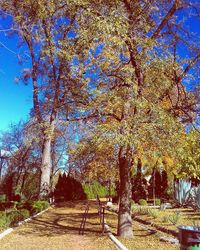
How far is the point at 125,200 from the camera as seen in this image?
13078mm

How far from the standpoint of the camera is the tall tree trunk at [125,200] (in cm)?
1270

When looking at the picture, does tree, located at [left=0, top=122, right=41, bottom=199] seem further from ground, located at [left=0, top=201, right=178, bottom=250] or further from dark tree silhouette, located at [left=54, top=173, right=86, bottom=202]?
ground, located at [left=0, top=201, right=178, bottom=250]

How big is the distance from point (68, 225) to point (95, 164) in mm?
13414

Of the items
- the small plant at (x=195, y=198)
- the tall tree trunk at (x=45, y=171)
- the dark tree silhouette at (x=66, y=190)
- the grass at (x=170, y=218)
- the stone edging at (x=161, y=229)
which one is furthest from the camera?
the dark tree silhouette at (x=66, y=190)

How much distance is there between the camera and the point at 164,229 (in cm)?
1399

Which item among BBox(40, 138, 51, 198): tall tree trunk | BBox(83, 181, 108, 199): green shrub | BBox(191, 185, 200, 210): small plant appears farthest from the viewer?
BBox(83, 181, 108, 199): green shrub

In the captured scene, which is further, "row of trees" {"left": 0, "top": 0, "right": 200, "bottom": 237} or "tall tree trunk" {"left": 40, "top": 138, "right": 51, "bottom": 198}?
"tall tree trunk" {"left": 40, "top": 138, "right": 51, "bottom": 198}

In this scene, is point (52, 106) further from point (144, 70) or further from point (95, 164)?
point (95, 164)

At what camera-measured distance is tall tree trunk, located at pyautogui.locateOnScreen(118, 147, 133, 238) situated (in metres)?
12.7

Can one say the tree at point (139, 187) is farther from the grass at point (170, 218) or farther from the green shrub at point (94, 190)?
the green shrub at point (94, 190)

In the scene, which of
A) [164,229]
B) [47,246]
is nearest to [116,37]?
[47,246]

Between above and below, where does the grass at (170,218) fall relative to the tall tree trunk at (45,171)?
below

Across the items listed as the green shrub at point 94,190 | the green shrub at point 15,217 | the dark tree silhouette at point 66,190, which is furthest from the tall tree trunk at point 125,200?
the green shrub at point 94,190

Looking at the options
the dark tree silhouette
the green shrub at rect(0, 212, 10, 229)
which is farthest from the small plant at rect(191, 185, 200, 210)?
the dark tree silhouette
